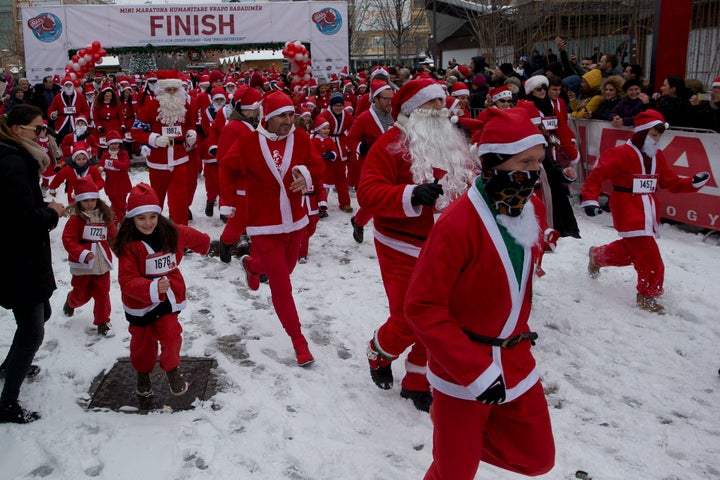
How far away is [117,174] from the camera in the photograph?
9688 millimetres

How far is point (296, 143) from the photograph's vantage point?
5.51m

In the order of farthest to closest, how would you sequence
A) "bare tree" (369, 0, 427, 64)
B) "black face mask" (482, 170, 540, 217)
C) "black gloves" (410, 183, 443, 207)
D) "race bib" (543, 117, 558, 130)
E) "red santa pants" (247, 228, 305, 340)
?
"bare tree" (369, 0, 427, 64)
"race bib" (543, 117, 558, 130)
"red santa pants" (247, 228, 305, 340)
"black gloves" (410, 183, 443, 207)
"black face mask" (482, 170, 540, 217)

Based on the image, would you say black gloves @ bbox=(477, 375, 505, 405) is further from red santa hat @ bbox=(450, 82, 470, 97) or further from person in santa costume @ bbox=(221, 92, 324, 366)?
red santa hat @ bbox=(450, 82, 470, 97)

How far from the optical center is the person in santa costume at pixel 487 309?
2.70 metres

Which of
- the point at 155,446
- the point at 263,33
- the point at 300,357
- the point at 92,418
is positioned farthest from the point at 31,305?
the point at 263,33

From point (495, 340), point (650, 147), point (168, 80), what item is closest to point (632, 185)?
point (650, 147)

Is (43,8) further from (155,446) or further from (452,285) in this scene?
(452,285)

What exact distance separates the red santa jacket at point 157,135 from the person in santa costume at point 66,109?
7.10 meters

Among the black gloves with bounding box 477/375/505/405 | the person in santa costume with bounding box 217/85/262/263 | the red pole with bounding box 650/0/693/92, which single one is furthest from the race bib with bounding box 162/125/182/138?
the red pole with bounding box 650/0/693/92

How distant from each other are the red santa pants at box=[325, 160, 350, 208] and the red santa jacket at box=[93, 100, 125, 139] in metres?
5.50

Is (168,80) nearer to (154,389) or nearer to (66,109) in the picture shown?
(154,389)

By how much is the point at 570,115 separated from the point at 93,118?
9.75 meters

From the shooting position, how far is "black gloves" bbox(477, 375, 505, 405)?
264 cm

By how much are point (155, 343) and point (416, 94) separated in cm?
256
